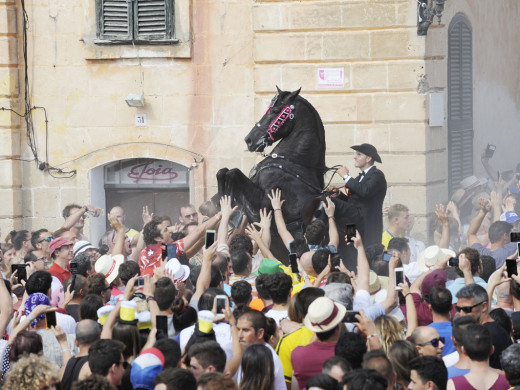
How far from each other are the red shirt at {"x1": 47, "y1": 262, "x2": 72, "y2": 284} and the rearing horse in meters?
2.01

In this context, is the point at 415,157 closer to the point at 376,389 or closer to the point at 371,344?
the point at 371,344

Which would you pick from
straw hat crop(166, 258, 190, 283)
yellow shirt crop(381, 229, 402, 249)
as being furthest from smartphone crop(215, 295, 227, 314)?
yellow shirt crop(381, 229, 402, 249)

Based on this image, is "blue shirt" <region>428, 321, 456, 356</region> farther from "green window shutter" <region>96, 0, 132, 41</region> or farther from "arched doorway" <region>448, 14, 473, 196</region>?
"green window shutter" <region>96, 0, 132, 41</region>

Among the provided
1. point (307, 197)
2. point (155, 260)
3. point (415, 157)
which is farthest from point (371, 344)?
point (415, 157)

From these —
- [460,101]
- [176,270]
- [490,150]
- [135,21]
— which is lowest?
[176,270]

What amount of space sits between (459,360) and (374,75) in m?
8.37

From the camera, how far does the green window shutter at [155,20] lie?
15.1 m

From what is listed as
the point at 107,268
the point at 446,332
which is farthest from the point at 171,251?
the point at 446,332

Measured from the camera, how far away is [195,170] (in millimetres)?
15203

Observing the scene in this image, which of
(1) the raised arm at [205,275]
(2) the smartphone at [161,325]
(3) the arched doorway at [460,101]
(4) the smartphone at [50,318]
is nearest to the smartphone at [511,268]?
(1) the raised arm at [205,275]

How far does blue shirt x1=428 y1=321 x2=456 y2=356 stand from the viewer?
22.7 feet

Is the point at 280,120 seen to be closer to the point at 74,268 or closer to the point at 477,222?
the point at 477,222

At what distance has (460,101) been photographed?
15953mm

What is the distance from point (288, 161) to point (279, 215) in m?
0.76
